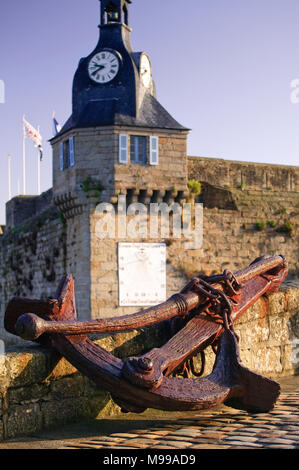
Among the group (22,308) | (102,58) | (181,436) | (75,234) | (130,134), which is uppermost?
(102,58)

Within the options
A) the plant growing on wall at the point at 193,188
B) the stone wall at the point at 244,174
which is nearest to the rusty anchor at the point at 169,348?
the plant growing on wall at the point at 193,188

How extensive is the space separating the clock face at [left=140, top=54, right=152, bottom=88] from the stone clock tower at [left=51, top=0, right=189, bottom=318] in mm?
62

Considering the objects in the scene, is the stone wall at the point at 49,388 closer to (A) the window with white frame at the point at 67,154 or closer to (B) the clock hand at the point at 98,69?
(A) the window with white frame at the point at 67,154

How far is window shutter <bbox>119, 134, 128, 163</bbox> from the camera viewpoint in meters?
21.4

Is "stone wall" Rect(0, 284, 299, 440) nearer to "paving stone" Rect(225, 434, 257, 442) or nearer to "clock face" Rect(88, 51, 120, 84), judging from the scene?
"paving stone" Rect(225, 434, 257, 442)

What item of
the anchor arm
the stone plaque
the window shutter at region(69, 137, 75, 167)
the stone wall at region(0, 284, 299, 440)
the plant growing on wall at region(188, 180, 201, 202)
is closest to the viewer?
the anchor arm

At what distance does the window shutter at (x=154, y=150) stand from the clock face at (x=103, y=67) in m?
2.31

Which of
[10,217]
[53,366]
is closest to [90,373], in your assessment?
[53,366]

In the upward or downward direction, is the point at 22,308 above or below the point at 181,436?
above

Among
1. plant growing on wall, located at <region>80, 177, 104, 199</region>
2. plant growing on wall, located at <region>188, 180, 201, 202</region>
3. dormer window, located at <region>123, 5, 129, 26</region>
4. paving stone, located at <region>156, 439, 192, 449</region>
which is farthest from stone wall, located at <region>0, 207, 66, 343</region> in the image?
paving stone, located at <region>156, 439, 192, 449</region>

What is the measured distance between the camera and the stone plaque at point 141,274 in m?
21.3

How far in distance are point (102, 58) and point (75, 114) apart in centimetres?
190

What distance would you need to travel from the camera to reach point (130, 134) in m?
21.5

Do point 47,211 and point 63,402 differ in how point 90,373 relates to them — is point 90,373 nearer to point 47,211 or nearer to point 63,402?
point 63,402
